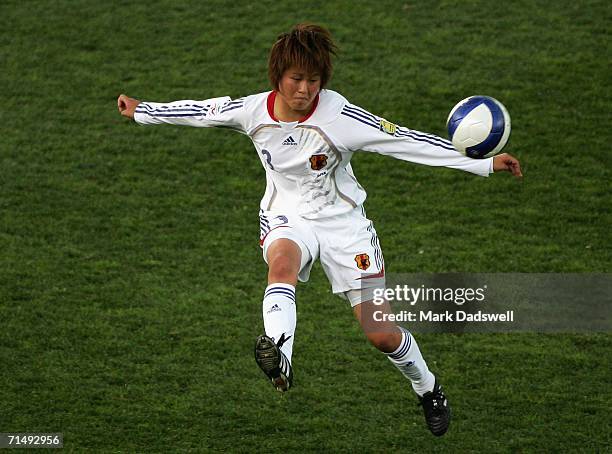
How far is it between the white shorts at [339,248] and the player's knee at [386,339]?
0.21 meters

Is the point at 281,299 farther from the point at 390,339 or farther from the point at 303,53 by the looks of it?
the point at 303,53

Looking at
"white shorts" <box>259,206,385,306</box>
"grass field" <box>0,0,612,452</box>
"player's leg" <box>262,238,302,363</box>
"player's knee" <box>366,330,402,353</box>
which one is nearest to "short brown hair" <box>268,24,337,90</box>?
"white shorts" <box>259,206,385,306</box>

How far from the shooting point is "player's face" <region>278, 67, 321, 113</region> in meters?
6.25

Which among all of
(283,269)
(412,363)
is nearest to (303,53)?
(283,269)

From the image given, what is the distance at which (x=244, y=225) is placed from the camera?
34.6 ft

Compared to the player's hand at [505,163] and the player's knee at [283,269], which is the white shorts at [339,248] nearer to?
the player's knee at [283,269]

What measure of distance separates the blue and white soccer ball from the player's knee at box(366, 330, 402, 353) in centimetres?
114

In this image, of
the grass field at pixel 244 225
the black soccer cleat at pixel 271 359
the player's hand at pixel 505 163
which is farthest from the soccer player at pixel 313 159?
the grass field at pixel 244 225

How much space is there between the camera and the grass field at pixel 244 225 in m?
7.89

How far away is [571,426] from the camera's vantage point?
305 inches

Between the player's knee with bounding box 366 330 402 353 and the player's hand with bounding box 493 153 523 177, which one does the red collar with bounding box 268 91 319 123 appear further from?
the player's knee with bounding box 366 330 402 353

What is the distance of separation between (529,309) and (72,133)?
5.31 metres

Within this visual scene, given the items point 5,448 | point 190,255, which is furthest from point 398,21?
point 5,448

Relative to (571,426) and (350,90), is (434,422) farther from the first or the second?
(350,90)
